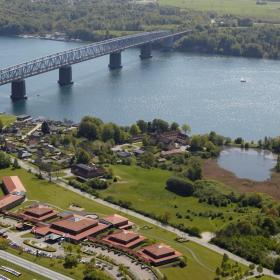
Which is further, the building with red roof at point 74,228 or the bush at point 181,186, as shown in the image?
the bush at point 181,186

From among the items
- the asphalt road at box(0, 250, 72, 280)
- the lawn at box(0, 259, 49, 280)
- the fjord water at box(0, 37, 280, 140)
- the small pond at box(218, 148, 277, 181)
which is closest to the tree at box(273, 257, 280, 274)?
the asphalt road at box(0, 250, 72, 280)

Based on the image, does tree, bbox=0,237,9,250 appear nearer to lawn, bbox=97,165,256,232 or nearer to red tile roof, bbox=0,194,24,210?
red tile roof, bbox=0,194,24,210

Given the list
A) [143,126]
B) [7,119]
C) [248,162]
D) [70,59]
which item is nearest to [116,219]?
[248,162]

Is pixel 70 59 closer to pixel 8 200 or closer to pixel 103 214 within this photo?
pixel 8 200

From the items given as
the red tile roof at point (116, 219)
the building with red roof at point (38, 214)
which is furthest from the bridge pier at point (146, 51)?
the red tile roof at point (116, 219)

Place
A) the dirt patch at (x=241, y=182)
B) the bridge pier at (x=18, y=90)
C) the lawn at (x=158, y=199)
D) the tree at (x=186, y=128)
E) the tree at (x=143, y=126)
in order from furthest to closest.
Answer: the bridge pier at (x=18, y=90) < the tree at (x=186, y=128) < the tree at (x=143, y=126) < the dirt patch at (x=241, y=182) < the lawn at (x=158, y=199)

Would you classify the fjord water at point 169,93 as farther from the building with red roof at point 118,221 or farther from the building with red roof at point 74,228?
the building with red roof at point 74,228

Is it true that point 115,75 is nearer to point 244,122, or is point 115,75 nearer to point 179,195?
point 244,122
